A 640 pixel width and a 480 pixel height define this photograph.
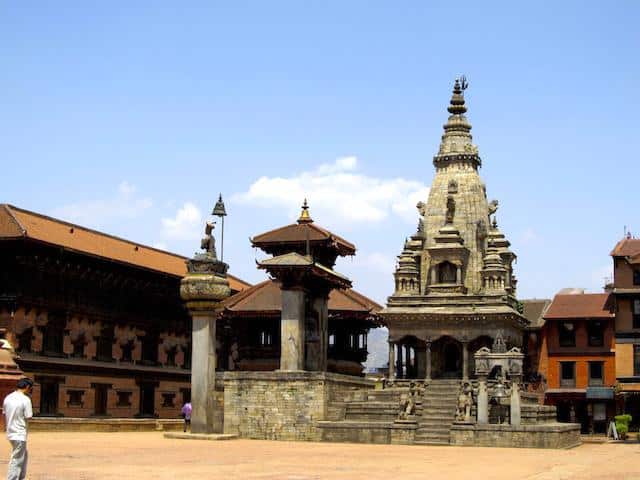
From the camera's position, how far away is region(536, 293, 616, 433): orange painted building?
63.4 metres

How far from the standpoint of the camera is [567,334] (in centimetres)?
6662

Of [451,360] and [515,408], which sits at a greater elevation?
[451,360]

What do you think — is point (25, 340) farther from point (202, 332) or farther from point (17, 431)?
point (17, 431)

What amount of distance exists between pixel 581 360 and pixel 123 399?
2903cm

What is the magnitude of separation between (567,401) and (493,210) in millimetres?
17176

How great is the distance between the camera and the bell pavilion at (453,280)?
49.9 metres

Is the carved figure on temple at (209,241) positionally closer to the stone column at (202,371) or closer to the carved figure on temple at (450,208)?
the stone column at (202,371)

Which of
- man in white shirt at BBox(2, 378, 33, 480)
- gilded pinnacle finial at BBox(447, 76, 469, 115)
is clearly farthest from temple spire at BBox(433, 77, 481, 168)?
man in white shirt at BBox(2, 378, 33, 480)

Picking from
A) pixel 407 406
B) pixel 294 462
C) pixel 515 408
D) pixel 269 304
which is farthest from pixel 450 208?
pixel 294 462

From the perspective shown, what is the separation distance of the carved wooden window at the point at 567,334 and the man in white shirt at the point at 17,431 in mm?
55077

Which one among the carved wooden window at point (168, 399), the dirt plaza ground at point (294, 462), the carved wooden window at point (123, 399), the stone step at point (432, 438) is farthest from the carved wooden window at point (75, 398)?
the stone step at point (432, 438)

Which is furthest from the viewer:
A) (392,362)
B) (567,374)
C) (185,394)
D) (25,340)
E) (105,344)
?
(567,374)

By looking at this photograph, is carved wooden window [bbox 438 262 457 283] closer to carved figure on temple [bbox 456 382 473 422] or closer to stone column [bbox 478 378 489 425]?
carved figure on temple [bbox 456 382 473 422]

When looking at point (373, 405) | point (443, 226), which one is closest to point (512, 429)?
point (373, 405)
